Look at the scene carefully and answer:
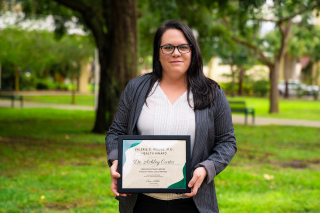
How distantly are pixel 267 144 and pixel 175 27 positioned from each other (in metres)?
8.29

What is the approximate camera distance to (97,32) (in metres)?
Result: 10.8

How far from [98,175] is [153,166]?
4.26 meters

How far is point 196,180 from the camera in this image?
1903 millimetres

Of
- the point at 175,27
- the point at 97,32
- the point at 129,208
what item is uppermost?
the point at 97,32

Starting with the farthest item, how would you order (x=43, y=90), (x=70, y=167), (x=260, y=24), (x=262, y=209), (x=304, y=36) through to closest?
(x=43, y=90) < (x=304, y=36) < (x=260, y=24) < (x=70, y=167) < (x=262, y=209)

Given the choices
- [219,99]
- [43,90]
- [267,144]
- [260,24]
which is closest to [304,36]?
[260,24]

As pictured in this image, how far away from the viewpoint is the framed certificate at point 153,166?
1904 millimetres

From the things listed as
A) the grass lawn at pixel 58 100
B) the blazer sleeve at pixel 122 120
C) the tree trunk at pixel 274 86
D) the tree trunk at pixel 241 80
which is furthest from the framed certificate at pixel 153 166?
the tree trunk at pixel 241 80

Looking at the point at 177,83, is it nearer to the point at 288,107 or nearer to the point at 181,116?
the point at 181,116

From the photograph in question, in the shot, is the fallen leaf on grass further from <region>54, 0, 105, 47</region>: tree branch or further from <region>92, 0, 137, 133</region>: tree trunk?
<region>54, 0, 105, 47</region>: tree branch

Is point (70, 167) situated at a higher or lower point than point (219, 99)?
lower

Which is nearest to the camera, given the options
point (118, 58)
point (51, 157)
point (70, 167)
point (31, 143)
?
point (70, 167)

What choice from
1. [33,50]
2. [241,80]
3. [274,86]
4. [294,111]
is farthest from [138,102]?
[241,80]

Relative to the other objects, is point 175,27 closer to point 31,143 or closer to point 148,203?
point 148,203
